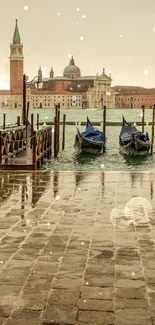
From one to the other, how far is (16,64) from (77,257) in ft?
481

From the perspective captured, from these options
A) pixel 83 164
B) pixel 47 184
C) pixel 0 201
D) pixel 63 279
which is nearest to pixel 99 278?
pixel 63 279

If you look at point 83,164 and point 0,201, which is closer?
point 0,201

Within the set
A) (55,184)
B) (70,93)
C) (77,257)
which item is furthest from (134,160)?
(70,93)

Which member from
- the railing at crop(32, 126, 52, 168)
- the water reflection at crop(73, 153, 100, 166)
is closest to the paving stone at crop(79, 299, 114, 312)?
the railing at crop(32, 126, 52, 168)

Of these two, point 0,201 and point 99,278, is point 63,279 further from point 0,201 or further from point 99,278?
point 0,201

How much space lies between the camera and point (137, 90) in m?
168

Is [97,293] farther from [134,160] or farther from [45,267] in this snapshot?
[134,160]

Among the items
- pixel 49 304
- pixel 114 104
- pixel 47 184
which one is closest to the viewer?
pixel 49 304

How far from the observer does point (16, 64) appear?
147 metres

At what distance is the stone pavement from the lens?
360cm

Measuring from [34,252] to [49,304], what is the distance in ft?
4.24

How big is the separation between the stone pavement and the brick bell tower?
450 feet

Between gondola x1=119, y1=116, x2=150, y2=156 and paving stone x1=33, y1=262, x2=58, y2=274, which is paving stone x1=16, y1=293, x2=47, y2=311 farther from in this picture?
gondola x1=119, y1=116, x2=150, y2=156

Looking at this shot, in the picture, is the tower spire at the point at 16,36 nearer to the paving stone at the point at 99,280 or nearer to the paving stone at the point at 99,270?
the paving stone at the point at 99,270
